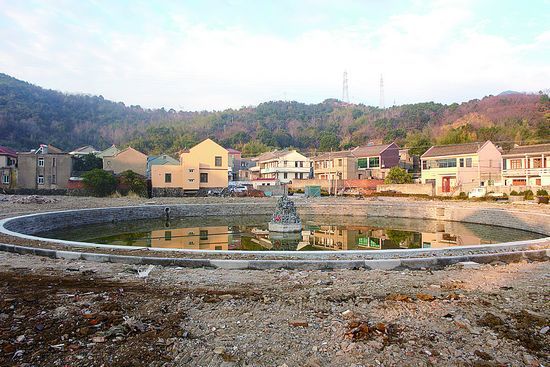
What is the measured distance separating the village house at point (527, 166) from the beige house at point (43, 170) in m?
43.9

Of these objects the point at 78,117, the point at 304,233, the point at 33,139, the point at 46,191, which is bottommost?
the point at 304,233

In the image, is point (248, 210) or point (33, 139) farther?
point (33, 139)

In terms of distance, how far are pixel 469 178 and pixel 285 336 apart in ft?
132

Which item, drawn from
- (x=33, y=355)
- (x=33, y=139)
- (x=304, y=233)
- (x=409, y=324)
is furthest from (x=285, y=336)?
(x=33, y=139)

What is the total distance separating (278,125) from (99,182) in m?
66.5

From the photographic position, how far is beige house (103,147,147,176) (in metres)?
41.5

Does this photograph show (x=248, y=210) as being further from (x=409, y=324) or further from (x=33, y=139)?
(x=33, y=139)

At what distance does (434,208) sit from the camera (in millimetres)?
26656

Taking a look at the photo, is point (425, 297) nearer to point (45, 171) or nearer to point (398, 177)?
point (398, 177)

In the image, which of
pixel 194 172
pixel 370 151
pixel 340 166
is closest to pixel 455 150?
pixel 370 151

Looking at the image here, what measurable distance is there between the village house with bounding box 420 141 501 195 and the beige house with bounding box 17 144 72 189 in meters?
37.4

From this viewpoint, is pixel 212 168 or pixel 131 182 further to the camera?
pixel 212 168

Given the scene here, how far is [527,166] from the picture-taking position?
122 ft

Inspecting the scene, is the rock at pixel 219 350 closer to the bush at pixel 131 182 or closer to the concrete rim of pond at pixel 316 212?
the concrete rim of pond at pixel 316 212
